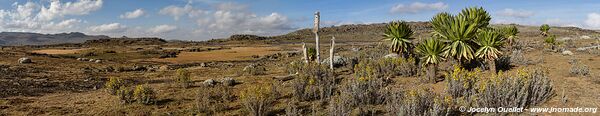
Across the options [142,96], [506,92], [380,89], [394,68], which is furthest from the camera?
[394,68]

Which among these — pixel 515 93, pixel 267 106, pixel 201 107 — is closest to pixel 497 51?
pixel 515 93

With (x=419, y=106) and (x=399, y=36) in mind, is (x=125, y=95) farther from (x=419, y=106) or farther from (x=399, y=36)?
(x=399, y=36)

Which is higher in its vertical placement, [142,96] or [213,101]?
[142,96]

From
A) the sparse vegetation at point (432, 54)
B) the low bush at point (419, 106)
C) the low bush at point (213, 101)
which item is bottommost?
the low bush at point (213, 101)

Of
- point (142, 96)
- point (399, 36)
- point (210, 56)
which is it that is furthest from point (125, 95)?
point (210, 56)

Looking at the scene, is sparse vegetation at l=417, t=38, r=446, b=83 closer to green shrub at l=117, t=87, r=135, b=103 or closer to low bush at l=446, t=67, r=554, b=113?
low bush at l=446, t=67, r=554, b=113

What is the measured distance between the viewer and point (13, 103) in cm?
1234

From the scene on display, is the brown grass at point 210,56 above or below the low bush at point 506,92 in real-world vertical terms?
below

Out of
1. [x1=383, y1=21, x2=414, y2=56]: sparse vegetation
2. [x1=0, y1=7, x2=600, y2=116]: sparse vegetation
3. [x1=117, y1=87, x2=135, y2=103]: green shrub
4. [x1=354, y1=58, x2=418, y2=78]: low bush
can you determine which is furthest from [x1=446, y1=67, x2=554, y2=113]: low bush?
[x1=117, y1=87, x2=135, y2=103]: green shrub

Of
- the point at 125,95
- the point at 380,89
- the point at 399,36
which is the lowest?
the point at 125,95

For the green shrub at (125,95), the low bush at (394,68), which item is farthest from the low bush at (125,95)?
the low bush at (394,68)

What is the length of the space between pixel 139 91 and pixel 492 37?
10.9 meters

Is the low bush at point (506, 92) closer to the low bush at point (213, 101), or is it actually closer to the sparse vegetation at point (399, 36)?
the low bush at point (213, 101)

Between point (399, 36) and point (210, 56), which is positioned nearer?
point (399, 36)
